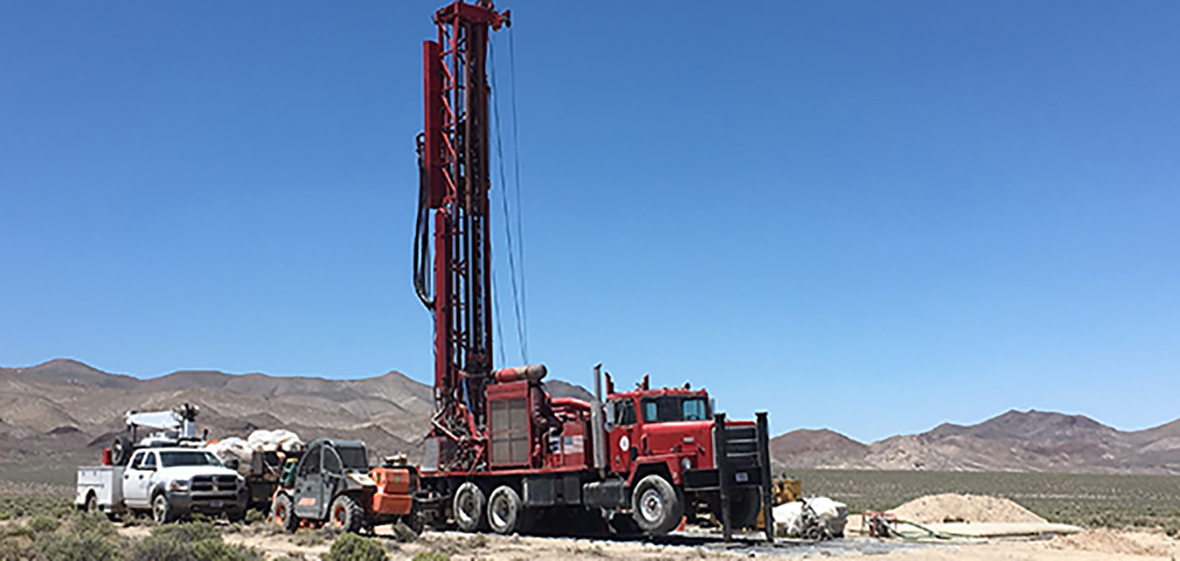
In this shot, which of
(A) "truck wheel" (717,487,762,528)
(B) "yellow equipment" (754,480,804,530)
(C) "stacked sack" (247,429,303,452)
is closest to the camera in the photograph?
(A) "truck wheel" (717,487,762,528)

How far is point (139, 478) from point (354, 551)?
460 inches

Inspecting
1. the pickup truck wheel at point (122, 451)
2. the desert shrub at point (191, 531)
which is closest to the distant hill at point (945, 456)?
the pickup truck wheel at point (122, 451)

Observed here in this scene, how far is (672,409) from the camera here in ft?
70.0

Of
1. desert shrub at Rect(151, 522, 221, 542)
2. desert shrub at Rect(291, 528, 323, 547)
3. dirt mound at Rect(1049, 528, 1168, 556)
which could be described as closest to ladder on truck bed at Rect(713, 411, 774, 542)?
dirt mound at Rect(1049, 528, 1168, 556)

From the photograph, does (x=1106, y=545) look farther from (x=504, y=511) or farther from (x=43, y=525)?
(x=43, y=525)

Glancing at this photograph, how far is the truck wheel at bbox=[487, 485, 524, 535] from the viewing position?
22.8 metres

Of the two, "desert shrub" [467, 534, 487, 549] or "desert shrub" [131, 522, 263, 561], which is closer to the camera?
"desert shrub" [131, 522, 263, 561]

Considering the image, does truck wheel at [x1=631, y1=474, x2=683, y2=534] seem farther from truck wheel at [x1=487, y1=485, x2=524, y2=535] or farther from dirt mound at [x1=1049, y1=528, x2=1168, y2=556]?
dirt mound at [x1=1049, y1=528, x2=1168, y2=556]

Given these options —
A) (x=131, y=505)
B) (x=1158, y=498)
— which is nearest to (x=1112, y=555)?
(x=131, y=505)

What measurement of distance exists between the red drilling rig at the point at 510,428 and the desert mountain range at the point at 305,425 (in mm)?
47849

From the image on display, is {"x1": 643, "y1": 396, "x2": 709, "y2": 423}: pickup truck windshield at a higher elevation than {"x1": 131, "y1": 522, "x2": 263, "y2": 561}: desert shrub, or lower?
higher

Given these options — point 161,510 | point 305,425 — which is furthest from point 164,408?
point 161,510

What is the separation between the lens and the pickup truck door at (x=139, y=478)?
2416cm

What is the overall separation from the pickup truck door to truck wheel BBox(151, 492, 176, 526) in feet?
1.33
